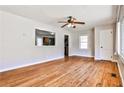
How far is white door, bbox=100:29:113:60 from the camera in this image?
6168 mm

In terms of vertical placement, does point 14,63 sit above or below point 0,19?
below

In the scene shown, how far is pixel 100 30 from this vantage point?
6.61 meters

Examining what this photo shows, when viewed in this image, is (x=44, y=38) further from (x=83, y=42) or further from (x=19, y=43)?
(x=83, y=42)

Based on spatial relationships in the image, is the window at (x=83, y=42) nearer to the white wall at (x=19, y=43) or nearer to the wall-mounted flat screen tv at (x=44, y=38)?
the wall-mounted flat screen tv at (x=44, y=38)

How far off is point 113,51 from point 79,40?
322 cm

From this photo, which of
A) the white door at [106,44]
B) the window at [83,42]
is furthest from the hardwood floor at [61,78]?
the window at [83,42]

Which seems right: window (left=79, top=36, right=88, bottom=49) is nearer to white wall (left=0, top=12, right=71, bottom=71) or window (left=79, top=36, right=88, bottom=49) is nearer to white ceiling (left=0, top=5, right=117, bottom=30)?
white wall (left=0, top=12, right=71, bottom=71)

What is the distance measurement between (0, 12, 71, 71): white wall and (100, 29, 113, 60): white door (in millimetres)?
3417

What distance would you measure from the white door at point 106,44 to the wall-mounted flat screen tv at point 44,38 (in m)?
2.99

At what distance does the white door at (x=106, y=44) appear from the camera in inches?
243

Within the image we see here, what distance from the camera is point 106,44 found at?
6.33 metres
